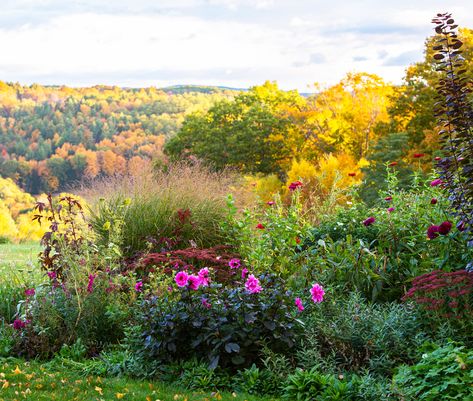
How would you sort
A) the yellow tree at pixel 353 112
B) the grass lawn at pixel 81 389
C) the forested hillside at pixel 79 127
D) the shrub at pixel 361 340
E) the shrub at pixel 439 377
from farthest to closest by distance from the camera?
the forested hillside at pixel 79 127 → the yellow tree at pixel 353 112 → the shrub at pixel 361 340 → the grass lawn at pixel 81 389 → the shrub at pixel 439 377

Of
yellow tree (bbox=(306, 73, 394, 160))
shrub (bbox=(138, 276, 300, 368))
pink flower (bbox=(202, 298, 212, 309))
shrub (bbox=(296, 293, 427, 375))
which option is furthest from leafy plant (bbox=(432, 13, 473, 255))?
yellow tree (bbox=(306, 73, 394, 160))

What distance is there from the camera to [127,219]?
682cm

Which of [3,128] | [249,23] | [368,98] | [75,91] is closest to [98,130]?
[3,128]

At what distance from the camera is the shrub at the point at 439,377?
301cm

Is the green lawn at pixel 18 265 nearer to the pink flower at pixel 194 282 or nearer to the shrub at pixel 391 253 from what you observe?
the pink flower at pixel 194 282

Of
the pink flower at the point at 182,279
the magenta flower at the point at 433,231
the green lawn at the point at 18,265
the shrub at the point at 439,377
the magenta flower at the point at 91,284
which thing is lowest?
the green lawn at the point at 18,265

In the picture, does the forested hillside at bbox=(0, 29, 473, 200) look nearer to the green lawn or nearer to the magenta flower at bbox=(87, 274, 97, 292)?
the green lawn

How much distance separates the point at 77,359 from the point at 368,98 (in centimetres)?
2274

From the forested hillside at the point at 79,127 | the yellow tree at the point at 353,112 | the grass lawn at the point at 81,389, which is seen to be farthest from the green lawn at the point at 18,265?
the yellow tree at the point at 353,112

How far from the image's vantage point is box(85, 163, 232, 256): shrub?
264 inches

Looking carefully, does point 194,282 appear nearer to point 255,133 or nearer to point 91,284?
point 91,284

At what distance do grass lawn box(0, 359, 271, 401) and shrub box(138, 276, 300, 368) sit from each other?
272mm

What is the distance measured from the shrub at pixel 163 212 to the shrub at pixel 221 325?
221 centimetres

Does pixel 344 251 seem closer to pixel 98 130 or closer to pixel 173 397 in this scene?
pixel 173 397
